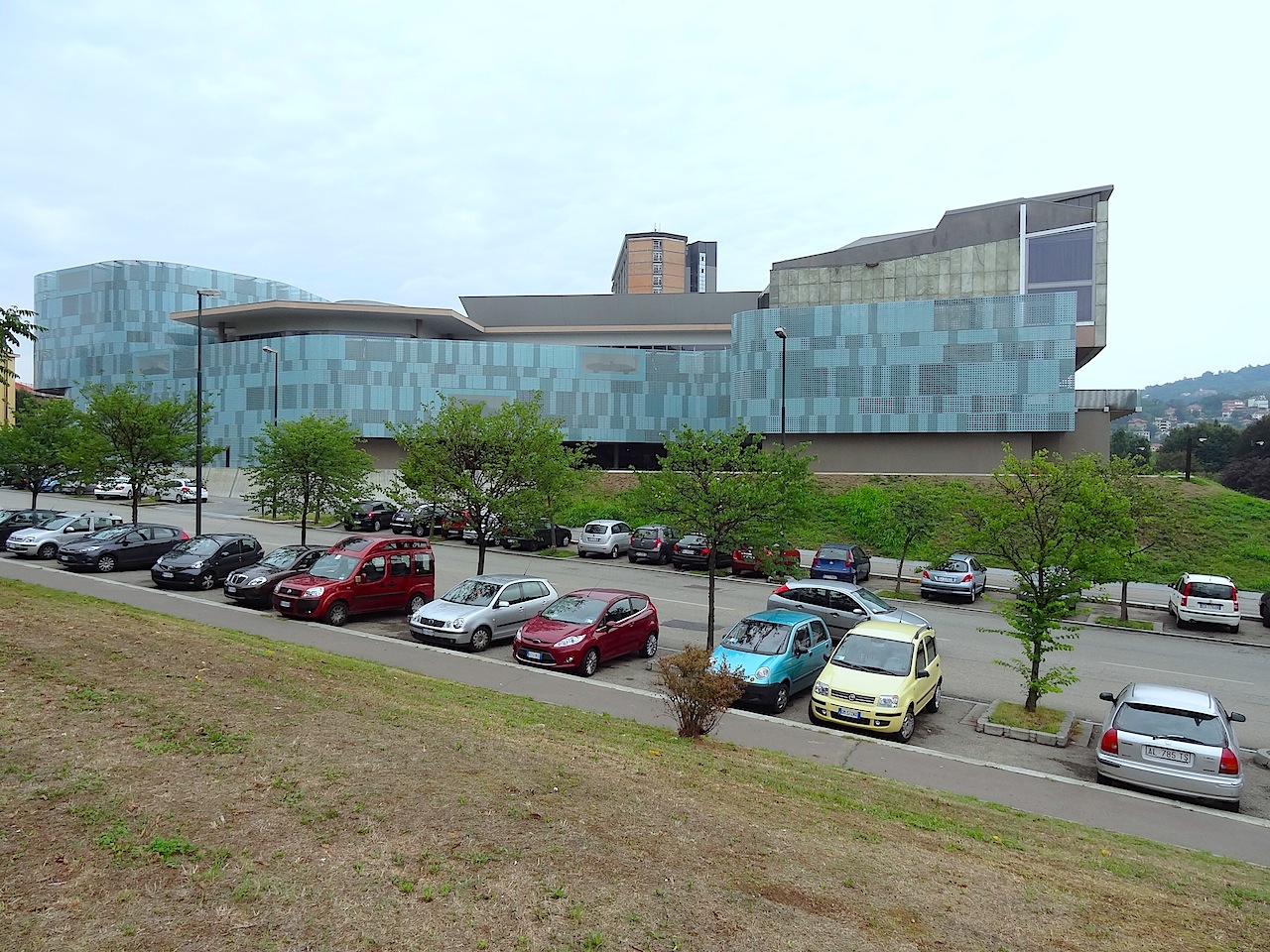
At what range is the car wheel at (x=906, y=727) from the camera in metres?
11.9

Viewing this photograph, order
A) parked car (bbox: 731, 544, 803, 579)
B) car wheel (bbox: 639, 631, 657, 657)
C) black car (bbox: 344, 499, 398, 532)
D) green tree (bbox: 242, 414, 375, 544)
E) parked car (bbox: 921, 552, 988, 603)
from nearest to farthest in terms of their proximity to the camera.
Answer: car wheel (bbox: 639, 631, 657, 657)
parked car (bbox: 731, 544, 803, 579)
green tree (bbox: 242, 414, 375, 544)
parked car (bbox: 921, 552, 988, 603)
black car (bbox: 344, 499, 398, 532)

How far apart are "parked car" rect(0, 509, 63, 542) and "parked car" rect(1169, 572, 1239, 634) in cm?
3660

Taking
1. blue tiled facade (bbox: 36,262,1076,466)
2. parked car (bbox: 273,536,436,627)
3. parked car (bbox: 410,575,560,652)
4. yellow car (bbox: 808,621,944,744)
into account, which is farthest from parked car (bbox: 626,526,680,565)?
yellow car (bbox: 808,621,944,744)

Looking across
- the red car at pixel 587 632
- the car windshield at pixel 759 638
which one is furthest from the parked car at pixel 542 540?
the car windshield at pixel 759 638

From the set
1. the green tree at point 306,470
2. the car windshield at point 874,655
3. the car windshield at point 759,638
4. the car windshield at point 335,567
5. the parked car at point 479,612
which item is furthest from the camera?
the green tree at point 306,470

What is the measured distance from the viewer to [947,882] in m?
5.74

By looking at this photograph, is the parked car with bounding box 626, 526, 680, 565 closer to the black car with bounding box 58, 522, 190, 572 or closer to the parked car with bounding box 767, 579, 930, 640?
the parked car with bounding box 767, 579, 930, 640

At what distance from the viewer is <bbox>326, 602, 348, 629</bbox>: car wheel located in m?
17.3

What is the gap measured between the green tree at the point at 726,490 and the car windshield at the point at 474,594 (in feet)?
12.7

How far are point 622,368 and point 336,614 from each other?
48999 mm

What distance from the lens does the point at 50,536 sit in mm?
25125

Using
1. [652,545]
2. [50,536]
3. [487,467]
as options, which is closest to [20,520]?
[50,536]

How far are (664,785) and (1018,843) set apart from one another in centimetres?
330

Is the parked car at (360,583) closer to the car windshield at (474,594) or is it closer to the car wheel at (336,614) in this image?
the car wheel at (336,614)
